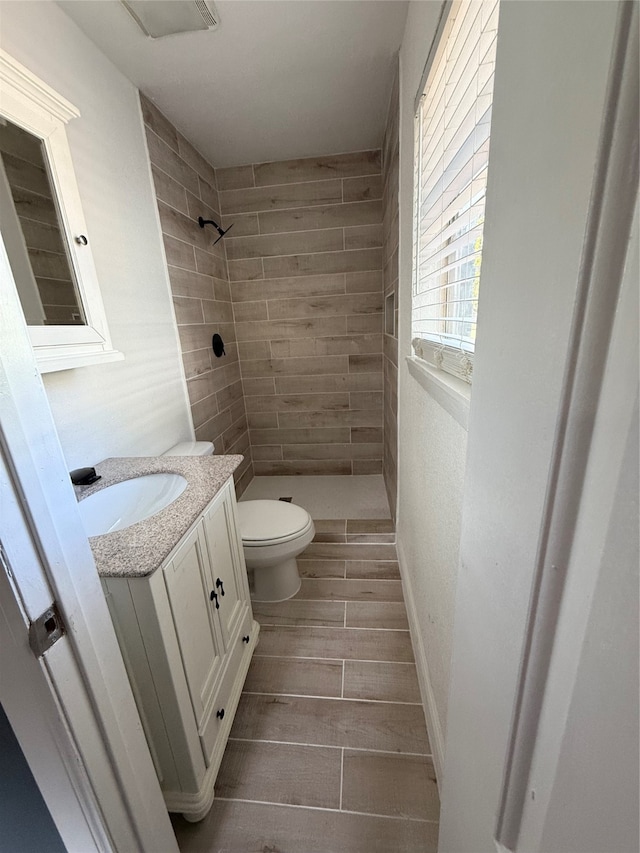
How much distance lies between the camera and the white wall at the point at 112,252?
1194mm

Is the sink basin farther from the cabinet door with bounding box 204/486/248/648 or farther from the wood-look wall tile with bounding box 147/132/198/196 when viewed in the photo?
the wood-look wall tile with bounding box 147/132/198/196

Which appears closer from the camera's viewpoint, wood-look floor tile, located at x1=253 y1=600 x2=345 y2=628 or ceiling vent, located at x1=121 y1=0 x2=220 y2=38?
ceiling vent, located at x1=121 y1=0 x2=220 y2=38

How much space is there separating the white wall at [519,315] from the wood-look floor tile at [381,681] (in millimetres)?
939

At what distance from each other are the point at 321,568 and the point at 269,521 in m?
0.49

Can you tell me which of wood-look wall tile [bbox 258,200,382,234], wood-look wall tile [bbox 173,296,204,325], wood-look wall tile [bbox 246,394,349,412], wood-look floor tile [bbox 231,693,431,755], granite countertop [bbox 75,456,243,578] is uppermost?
wood-look wall tile [bbox 258,200,382,234]

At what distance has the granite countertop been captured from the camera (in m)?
0.79

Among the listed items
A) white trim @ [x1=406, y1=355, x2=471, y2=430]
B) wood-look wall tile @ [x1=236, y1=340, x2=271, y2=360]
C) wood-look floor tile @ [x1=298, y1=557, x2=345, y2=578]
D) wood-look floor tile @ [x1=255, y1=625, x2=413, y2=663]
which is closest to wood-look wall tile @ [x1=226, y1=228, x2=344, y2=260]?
wood-look wall tile @ [x1=236, y1=340, x2=271, y2=360]

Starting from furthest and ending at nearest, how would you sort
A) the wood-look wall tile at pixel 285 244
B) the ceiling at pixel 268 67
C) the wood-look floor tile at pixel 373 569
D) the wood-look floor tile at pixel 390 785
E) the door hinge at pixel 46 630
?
the wood-look wall tile at pixel 285 244 < the wood-look floor tile at pixel 373 569 < the ceiling at pixel 268 67 < the wood-look floor tile at pixel 390 785 < the door hinge at pixel 46 630

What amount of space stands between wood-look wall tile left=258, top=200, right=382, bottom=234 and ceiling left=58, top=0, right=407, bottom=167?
376 millimetres

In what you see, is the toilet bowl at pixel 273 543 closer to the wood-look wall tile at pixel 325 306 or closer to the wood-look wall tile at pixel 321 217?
the wood-look wall tile at pixel 325 306

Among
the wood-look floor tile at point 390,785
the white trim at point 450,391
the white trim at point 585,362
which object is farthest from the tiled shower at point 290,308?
the white trim at point 585,362

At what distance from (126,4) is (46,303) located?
3.66 feet

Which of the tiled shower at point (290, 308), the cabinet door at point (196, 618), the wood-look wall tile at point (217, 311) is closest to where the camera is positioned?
the cabinet door at point (196, 618)

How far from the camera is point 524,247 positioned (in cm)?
30
